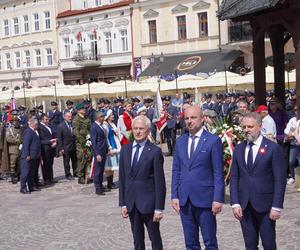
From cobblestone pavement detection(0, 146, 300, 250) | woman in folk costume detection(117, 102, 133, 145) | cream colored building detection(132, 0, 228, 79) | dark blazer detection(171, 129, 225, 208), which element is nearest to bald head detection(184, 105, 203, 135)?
dark blazer detection(171, 129, 225, 208)

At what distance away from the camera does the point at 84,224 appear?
922 cm

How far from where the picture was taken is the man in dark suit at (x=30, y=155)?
495 inches

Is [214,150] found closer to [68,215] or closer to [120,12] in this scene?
[68,215]

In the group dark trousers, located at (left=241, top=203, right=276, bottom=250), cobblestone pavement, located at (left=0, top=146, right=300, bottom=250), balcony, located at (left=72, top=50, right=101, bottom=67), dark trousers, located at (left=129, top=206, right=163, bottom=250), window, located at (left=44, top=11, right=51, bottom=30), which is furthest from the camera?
window, located at (left=44, top=11, right=51, bottom=30)

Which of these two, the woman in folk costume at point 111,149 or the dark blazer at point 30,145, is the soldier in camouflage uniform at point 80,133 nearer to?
the woman in folk costume at point 111,149

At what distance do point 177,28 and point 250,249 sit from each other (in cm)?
3826

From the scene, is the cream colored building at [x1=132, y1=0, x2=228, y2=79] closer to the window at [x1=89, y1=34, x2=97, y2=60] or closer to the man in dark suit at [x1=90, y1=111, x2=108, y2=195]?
the window at [x1=89, y1=34, x2=97, y2=60]

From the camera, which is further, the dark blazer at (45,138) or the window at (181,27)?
the window at (181,27)

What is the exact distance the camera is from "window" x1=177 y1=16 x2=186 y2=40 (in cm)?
4247

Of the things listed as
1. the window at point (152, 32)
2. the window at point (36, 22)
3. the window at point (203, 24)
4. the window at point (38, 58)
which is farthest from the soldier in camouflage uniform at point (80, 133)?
the window at point (36, 22)

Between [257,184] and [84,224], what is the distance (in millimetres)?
4344

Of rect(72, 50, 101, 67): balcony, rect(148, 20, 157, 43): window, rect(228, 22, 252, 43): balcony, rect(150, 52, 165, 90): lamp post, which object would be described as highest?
rect(148, 20, 157, 43): window

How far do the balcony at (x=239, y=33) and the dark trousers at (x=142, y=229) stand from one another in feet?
106

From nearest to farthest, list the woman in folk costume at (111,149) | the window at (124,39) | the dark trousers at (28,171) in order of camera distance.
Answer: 1. the woman in folk costume at (111,149)
2. the dark trousers at (28,171)
3. the window at (124,39)
